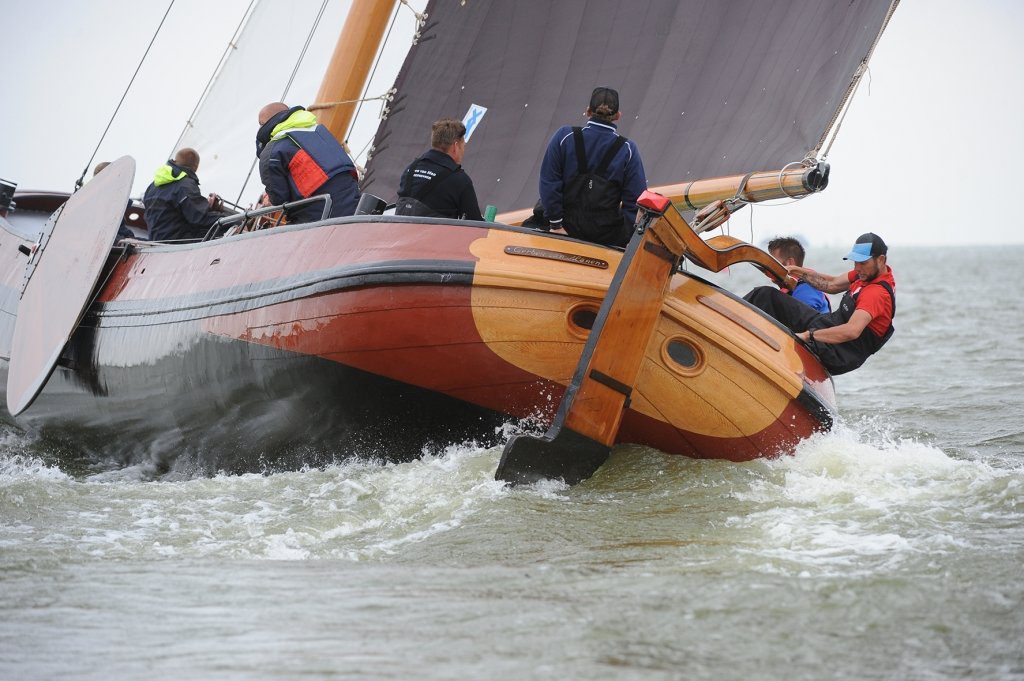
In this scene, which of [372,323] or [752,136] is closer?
[372,323]

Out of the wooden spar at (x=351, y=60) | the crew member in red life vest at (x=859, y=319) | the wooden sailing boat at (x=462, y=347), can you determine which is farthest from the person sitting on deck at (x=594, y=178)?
the wooden spar at (x=351, y=60)

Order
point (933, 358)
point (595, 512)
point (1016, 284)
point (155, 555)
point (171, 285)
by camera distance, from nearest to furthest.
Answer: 1. point (155, 555)
2. point (595, 512)
3. point (171, 285)
4. point (933, 358)
5. point (1016, 284)

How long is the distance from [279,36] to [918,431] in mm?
4709

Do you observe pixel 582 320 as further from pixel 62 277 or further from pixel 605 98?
pixel 62 277

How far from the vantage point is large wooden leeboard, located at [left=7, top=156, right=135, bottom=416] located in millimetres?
5874

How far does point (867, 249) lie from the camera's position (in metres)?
4.73

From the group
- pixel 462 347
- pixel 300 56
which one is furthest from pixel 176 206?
pixel 462 347

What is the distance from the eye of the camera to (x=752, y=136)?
643cm

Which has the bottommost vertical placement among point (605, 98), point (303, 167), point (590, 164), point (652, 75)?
point (303, 167)

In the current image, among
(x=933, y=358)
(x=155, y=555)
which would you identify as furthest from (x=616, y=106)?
(x=933, y=358)

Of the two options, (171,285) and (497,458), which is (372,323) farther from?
(171,285)

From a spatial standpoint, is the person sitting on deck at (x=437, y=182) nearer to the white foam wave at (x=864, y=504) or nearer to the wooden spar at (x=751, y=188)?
the wooden spar at (x=751, y=188)

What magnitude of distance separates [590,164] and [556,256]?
0.48m

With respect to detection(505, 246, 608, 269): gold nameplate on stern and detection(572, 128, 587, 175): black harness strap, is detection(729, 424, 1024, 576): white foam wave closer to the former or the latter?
detection(505, 246, 608, 269): gold nameplate on stern
